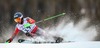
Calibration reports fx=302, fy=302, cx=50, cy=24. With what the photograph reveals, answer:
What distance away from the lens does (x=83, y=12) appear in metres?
2.97

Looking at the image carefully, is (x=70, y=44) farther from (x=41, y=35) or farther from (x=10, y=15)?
(x=10, y=15)

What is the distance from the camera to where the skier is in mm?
2932

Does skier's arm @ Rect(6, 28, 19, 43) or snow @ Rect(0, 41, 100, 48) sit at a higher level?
skier's arm @ Rect(6, 28, 19, 43)

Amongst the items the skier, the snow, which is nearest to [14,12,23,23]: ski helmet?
the skier

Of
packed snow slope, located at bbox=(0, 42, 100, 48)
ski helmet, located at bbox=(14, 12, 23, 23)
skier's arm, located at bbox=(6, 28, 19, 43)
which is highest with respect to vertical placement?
ski helmet, located at bbox=(14, 12, 23, 23)

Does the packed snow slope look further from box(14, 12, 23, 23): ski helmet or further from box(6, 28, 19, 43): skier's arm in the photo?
box(14, 12, 23, 23): ski helmet

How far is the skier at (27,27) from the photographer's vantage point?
2932 mm

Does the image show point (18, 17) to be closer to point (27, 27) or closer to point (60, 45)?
point (27, 27)

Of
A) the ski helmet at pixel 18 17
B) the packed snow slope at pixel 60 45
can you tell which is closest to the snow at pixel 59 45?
the packed snow slope at pixel 60 45

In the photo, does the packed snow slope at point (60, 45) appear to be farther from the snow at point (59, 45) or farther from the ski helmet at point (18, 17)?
the ski helmet at point (18, 17)

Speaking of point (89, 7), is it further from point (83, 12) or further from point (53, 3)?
point (53, 3)

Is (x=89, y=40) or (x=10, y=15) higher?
(x=10, y=15)

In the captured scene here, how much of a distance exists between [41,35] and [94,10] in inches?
22.8

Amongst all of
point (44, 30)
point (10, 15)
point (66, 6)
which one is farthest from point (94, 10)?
point (10, 15)
